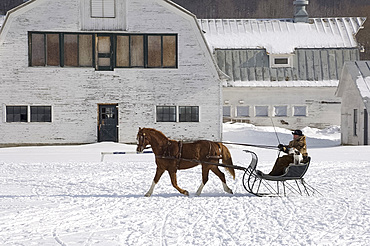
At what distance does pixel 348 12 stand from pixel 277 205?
227 feet

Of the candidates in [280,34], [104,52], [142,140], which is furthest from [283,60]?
[142,140]

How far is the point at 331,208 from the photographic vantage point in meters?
9.96

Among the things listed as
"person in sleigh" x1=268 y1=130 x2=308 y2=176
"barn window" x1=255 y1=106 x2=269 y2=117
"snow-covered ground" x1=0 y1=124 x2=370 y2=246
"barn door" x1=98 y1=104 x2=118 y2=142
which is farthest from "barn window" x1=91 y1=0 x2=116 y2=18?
"person in sleigh" x1=268 y1=130 x2=308 y2=176

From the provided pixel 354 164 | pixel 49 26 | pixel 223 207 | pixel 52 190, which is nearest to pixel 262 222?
pixel 223 207

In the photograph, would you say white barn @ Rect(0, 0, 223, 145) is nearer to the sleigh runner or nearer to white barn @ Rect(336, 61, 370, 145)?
white barn @ Rect(336, 61, 370, 145)

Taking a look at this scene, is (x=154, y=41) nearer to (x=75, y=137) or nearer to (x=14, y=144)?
(x=75, y=137)

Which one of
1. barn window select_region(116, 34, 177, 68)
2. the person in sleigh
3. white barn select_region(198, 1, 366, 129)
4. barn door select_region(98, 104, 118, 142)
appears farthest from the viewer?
white barn select_region(198, 1, 366, 129)

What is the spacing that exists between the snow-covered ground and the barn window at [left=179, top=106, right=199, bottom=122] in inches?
309

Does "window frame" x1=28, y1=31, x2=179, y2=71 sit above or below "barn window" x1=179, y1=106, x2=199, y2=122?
above

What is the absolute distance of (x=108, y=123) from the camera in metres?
25.3

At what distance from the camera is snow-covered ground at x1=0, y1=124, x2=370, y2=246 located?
7695 mm

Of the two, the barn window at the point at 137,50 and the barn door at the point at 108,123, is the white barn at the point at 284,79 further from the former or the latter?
the barn door at the point at 108,123

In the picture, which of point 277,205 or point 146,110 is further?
point 146,110

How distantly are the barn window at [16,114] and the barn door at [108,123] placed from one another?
3.32 m
